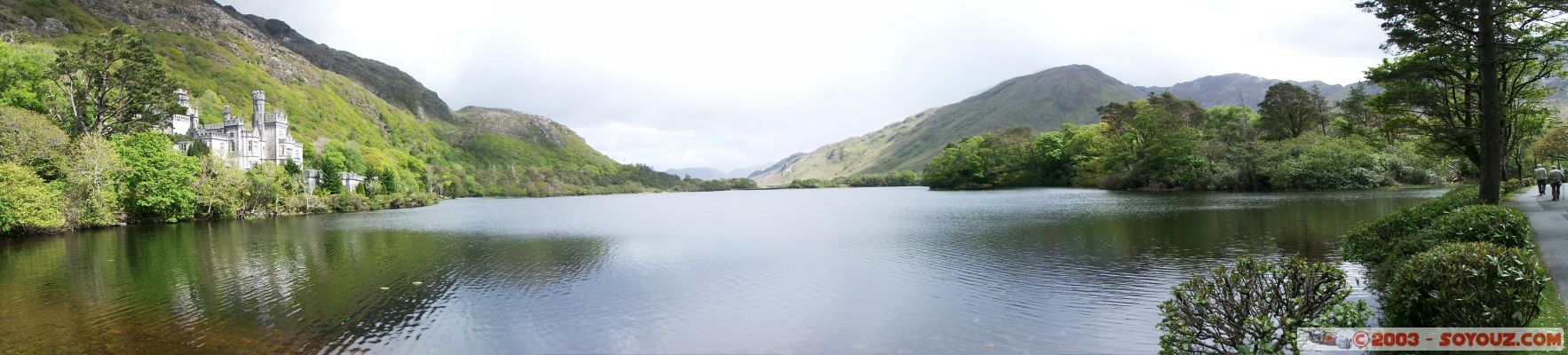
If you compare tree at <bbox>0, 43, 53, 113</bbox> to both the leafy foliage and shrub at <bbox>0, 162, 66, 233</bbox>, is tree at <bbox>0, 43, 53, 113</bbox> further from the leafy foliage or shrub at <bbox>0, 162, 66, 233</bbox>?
the leafy foliage

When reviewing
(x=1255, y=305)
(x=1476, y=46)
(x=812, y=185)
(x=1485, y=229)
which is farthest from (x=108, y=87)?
(x=812, y=185)

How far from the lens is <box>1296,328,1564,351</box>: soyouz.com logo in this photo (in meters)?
6.15

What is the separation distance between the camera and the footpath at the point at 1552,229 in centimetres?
934

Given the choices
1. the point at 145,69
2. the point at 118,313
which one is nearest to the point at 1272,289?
the point at 118,313

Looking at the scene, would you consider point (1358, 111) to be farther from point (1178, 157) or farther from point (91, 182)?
point (91, 182)

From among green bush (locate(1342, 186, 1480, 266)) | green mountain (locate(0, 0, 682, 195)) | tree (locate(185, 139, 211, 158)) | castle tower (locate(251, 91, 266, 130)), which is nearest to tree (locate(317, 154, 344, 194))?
castle tower (locate(251, 91, 266, 130))

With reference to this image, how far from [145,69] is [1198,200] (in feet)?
248

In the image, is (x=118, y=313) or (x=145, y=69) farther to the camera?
(x=145, y=69)

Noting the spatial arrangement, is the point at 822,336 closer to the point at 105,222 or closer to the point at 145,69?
the point at 105,222

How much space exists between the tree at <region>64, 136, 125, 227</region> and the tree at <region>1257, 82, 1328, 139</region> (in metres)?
89.0

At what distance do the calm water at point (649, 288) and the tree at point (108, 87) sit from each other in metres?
19.8

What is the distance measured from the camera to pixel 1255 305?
7.12 metres

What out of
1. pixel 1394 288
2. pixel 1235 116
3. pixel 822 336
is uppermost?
pixel 1235 116

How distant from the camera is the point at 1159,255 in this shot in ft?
60.5
